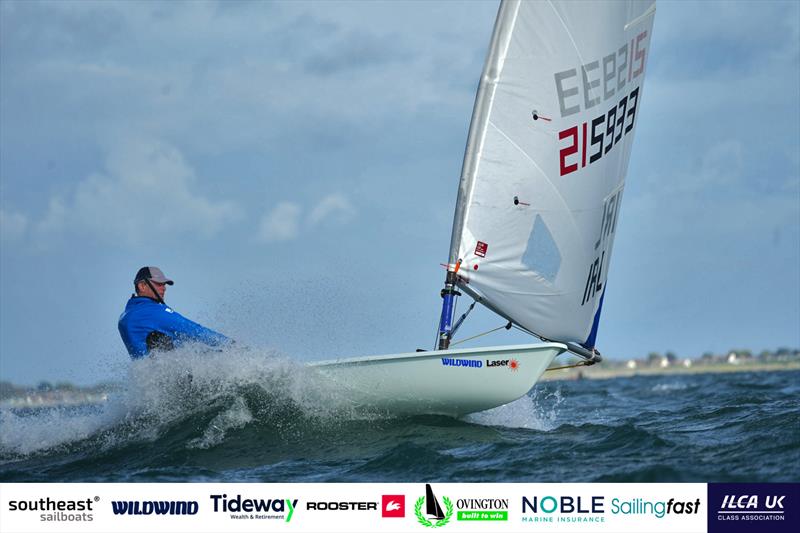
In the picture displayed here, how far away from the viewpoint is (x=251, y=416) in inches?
324

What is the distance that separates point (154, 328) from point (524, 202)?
3615mm

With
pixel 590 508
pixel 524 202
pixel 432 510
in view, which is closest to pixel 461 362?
pixel 524 202

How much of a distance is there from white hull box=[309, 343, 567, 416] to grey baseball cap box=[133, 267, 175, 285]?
170cm

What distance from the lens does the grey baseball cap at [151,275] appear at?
8305 mm

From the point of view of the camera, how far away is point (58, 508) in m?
5.62

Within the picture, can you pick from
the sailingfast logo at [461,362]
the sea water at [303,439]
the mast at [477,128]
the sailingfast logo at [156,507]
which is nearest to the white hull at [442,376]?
the sailingfast logo at [461,362]

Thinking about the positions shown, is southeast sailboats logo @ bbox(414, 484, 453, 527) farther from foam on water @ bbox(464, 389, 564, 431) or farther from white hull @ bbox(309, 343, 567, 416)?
foam on water @ bbox(464, 389, 564, 431)

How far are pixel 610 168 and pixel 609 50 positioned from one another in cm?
118

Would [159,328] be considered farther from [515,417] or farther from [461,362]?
[515,417]

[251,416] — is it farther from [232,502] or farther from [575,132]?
[575,132]

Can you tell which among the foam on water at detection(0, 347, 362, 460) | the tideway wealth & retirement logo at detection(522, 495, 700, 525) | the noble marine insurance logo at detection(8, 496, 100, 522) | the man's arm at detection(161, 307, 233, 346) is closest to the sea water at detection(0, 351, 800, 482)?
the foam on water at detection(0, 347, 362, 460)

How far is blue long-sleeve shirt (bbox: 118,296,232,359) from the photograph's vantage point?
26.6 feet

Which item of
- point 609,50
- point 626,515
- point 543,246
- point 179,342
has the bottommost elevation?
point 626,515

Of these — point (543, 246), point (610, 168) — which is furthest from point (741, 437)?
point (610, 168)
